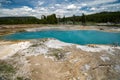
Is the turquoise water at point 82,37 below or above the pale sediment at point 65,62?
below

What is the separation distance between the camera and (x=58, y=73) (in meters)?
15.5

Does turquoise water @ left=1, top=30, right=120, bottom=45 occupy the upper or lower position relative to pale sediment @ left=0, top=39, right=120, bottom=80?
lower

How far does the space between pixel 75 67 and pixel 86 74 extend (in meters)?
1.39

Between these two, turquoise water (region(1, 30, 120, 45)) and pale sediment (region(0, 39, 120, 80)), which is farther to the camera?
turquoise water (region(1, 30, 120, 45))

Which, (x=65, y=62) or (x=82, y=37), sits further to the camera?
(x=82, y=37)

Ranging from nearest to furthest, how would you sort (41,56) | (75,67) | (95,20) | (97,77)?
1. (97,77)
2. (75,67)
3. (41,56)
4. (95,20)

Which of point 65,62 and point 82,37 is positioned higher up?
point 65,62

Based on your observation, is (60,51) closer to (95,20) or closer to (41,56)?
(41,56)

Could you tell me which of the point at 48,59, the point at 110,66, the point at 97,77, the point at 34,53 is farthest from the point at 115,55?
the point at 34,53

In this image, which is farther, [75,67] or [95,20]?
[95,20]

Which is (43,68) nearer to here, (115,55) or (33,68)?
(33,68)

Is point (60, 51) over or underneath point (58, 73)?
over

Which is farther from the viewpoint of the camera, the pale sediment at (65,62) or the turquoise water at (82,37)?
the turquoise water at (82,37)

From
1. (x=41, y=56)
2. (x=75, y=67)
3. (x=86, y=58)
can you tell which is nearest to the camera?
(x=75, y=67)
